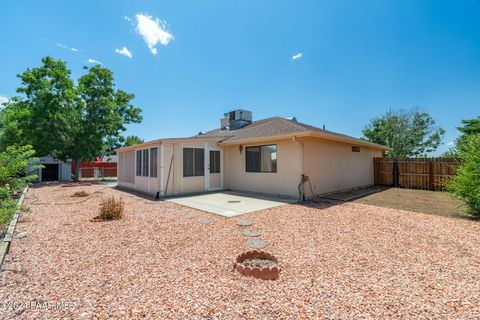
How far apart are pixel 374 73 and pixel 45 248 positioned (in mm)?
16844

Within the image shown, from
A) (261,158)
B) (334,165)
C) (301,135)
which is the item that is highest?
(301,135)

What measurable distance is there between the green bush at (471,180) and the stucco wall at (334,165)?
3.98 meters

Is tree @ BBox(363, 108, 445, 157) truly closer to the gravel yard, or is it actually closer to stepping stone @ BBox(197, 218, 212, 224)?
the gravel yard

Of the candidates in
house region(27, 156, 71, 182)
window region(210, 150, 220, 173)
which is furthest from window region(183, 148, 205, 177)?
house region(27, 156, 71, 182)

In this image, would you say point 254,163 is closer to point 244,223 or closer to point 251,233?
point 244,223

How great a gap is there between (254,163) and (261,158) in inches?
17.8

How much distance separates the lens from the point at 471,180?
18.3 feet

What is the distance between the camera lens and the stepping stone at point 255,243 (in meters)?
3.75

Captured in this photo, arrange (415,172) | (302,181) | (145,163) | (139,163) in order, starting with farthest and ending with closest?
(415,172), (139,163), (145,163), (302,181)

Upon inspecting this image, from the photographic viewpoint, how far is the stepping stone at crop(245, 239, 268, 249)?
148 inches

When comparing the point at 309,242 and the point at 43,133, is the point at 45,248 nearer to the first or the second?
the point at 309,242

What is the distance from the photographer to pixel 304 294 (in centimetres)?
231

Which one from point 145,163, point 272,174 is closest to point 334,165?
point 272,174

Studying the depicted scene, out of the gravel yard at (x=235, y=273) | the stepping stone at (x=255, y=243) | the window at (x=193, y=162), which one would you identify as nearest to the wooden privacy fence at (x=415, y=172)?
the gravel yard at (x=235, y=273)
